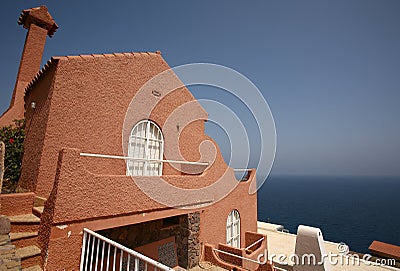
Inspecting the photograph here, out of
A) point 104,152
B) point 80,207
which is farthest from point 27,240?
point 104,152

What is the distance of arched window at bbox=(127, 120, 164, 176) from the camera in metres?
8.45

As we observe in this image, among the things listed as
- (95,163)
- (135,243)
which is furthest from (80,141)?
(135,243)

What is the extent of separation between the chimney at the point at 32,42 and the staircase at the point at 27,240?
720 cm

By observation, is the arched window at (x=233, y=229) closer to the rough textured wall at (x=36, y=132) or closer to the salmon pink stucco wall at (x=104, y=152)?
the salmon pink stucco wall at (x=104, y=152)

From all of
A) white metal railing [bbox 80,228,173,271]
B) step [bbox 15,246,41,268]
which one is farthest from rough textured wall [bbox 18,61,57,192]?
white metal railing [bbox 80,228,173,271]

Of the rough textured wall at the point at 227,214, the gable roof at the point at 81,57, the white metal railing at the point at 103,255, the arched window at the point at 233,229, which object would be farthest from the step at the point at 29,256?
the arched window at the point at 233,229

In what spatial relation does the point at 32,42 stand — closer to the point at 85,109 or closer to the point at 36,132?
the point at 36,132

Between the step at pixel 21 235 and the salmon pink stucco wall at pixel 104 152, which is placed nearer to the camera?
the step at pixel 21 235

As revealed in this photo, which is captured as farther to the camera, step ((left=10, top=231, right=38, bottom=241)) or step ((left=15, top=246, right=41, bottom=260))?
step ((left=10, top=231, right=38, bottom=241))

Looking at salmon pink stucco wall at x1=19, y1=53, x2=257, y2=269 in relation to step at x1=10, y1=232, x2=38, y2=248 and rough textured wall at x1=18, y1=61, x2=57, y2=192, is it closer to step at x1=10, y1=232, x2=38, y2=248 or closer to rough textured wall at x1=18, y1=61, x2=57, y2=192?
rough textured wall at x1=18, y1=61, x2=57, y2=192

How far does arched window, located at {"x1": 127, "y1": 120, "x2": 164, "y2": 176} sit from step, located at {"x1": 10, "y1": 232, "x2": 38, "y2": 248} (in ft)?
12.1

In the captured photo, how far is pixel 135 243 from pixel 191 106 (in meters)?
6.63

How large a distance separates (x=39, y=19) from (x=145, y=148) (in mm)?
8314

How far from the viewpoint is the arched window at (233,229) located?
10.7 metres
